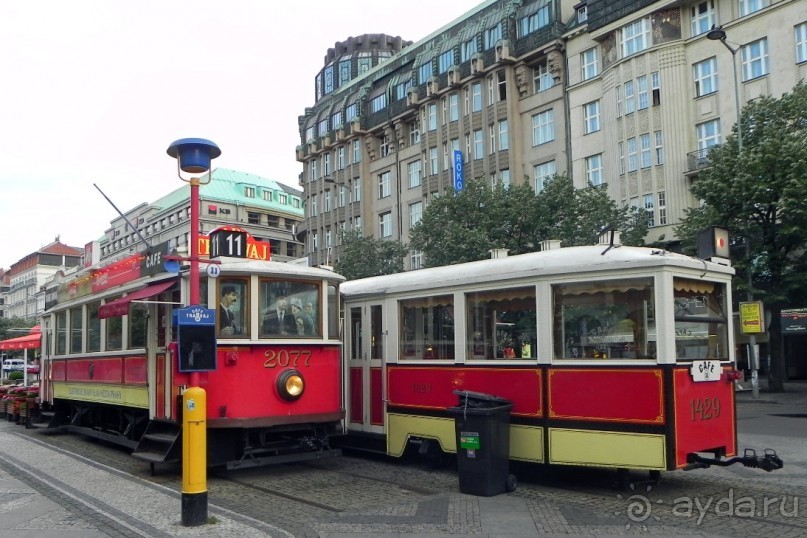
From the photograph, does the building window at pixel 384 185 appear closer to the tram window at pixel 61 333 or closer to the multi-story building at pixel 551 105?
the multi-story building at pixel 551 105

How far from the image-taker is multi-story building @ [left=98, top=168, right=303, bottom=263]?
8275 centimetres

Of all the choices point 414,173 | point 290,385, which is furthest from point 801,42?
point 290,385

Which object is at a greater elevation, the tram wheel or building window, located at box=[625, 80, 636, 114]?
building window, located at box=[625, 80, 636, 114]

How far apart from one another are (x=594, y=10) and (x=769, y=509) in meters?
34.3

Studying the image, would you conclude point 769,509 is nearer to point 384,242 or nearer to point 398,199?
point 384,242

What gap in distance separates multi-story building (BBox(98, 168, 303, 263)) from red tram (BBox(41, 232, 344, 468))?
69.8 meters

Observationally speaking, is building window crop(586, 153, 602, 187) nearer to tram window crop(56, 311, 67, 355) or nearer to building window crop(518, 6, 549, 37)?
building window crop(518, 6, 549, 37)

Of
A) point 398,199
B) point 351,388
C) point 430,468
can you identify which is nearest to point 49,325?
point 351,388

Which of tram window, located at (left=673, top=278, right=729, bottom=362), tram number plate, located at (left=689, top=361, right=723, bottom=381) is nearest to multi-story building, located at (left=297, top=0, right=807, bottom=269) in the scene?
tram window, located at (left=673, top=278, right=729, bottom=362)

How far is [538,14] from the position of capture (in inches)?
1654

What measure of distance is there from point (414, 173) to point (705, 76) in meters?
21.6

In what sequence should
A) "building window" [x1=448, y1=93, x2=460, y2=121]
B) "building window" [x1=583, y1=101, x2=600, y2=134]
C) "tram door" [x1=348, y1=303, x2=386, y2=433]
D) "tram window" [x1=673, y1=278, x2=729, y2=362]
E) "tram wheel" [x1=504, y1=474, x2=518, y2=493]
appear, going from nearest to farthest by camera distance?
"tram window" [x1=673, y1=278, x2=729, y2=362] → "tram wheel" [x1=504, y1=474, x2=518, y2=493] → "tram door" [x1=348, y1=303, x2=386, y2=433] → "building window" [x1=583, y1=101, x2=600, y2=134] → "building window" [x1=448, y1=93, x2=460, y2=121]

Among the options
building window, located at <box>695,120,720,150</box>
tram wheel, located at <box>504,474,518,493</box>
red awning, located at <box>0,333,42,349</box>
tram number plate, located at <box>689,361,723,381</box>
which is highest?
building window, located at <box>695,120,720,150</box>

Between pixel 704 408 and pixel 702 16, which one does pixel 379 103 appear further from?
pixel 704 408
